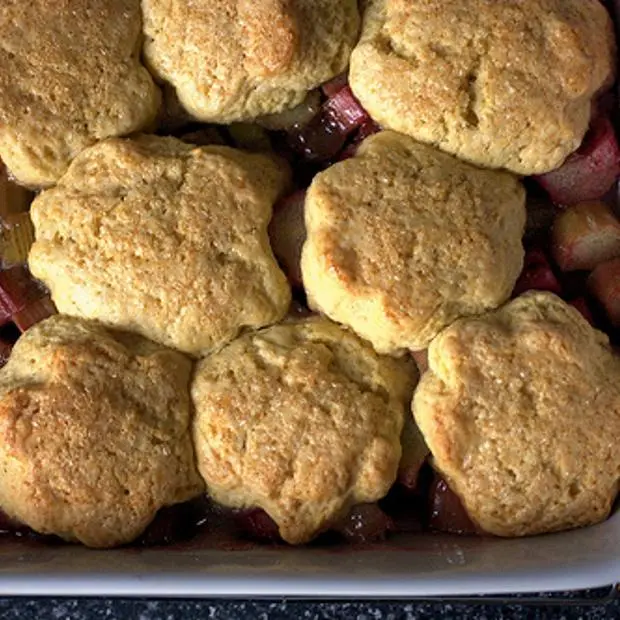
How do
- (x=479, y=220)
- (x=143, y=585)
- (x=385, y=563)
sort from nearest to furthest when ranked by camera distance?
(x=143, y=585)
(x=385, y=563)
(x=479, y=220)

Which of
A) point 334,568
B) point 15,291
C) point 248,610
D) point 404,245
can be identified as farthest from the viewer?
point 248,610

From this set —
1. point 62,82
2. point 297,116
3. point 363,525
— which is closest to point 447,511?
point 363,525

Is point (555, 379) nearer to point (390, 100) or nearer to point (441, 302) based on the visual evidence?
point (441, 302)

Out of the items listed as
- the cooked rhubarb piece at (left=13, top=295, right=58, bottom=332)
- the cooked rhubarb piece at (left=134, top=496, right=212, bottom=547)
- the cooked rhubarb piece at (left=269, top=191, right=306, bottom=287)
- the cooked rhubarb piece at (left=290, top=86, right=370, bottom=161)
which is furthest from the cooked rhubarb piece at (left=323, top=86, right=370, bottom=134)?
the cooked rhubarb piece at (left=134, top=496, right=212, bottom=547)

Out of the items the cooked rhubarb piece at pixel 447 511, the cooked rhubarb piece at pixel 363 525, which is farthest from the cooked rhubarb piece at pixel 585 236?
Result: the cooked rhubarb piece at pixel 363 525

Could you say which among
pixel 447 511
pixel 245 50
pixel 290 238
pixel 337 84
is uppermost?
pixel 245 50

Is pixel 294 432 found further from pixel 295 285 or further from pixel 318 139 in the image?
pixel 318 139

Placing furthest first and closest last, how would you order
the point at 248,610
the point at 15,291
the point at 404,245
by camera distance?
the point at 248,610 < the point at 15,291 < the point at 404,245

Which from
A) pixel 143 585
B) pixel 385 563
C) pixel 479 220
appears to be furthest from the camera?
pixel 479 220

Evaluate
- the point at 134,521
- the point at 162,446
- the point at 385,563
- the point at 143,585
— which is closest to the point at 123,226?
the point at 162,446
